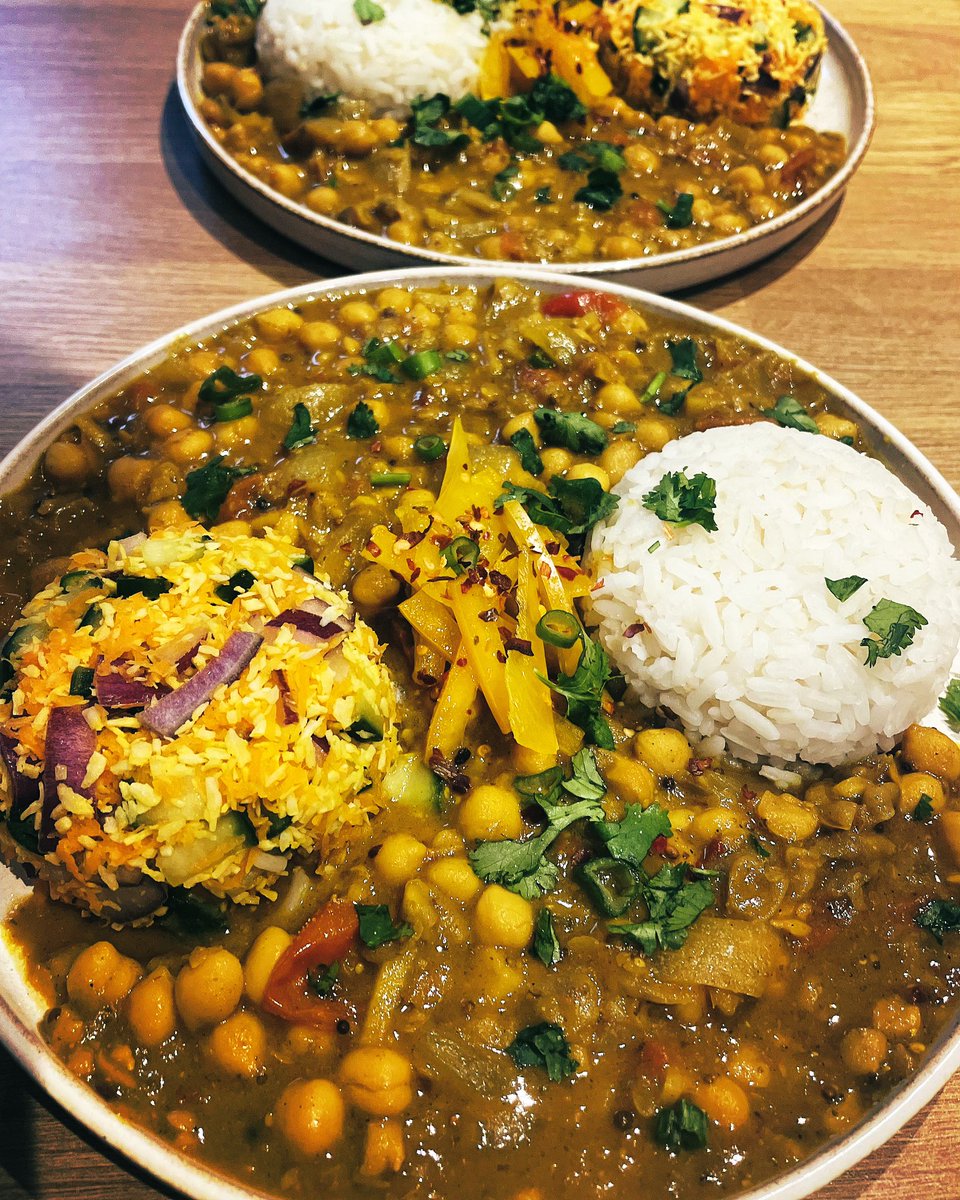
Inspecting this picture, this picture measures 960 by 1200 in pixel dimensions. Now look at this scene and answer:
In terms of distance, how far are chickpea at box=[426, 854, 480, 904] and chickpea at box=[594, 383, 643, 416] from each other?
1901mm

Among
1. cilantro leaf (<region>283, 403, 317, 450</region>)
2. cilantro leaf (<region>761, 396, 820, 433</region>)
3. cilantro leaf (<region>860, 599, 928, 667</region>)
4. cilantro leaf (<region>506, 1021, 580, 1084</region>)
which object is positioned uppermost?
cilantro leaf (<region>761, 396, 820, 433</region>)

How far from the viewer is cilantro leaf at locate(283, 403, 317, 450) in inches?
129

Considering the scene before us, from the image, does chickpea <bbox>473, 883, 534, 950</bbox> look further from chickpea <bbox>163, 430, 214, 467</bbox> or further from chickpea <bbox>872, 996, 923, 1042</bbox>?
chickpea <bbox>163, 430, 214, 467</bbox>

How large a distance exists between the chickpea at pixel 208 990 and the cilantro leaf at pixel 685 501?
6.11 ft

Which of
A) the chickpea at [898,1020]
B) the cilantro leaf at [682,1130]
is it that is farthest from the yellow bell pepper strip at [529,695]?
A: the chickpea at [898,1020]

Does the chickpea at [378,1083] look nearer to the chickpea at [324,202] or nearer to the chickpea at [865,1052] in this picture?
the chickpea at [865,1052]

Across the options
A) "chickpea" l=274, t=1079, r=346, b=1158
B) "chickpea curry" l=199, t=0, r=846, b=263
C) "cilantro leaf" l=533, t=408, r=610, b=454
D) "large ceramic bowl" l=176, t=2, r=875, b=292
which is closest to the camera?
"chickpea" l=274, t=1079, r=346, b=1158

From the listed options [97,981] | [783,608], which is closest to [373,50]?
[783,608]

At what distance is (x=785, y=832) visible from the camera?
2.54 metres

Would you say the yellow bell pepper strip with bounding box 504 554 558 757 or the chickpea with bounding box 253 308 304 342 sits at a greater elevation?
the chickpea with bounding box 253 308 304 342

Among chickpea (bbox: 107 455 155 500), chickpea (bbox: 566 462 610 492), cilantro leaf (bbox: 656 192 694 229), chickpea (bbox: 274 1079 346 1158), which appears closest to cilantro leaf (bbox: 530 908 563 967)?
chickpea (bbox: 274 1079 346 1158)

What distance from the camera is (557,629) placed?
261cm

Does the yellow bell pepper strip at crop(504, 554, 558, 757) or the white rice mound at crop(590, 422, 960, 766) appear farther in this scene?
the white rice mound at crop(590, 422, 960, 766)

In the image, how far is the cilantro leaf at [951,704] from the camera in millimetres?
2920
